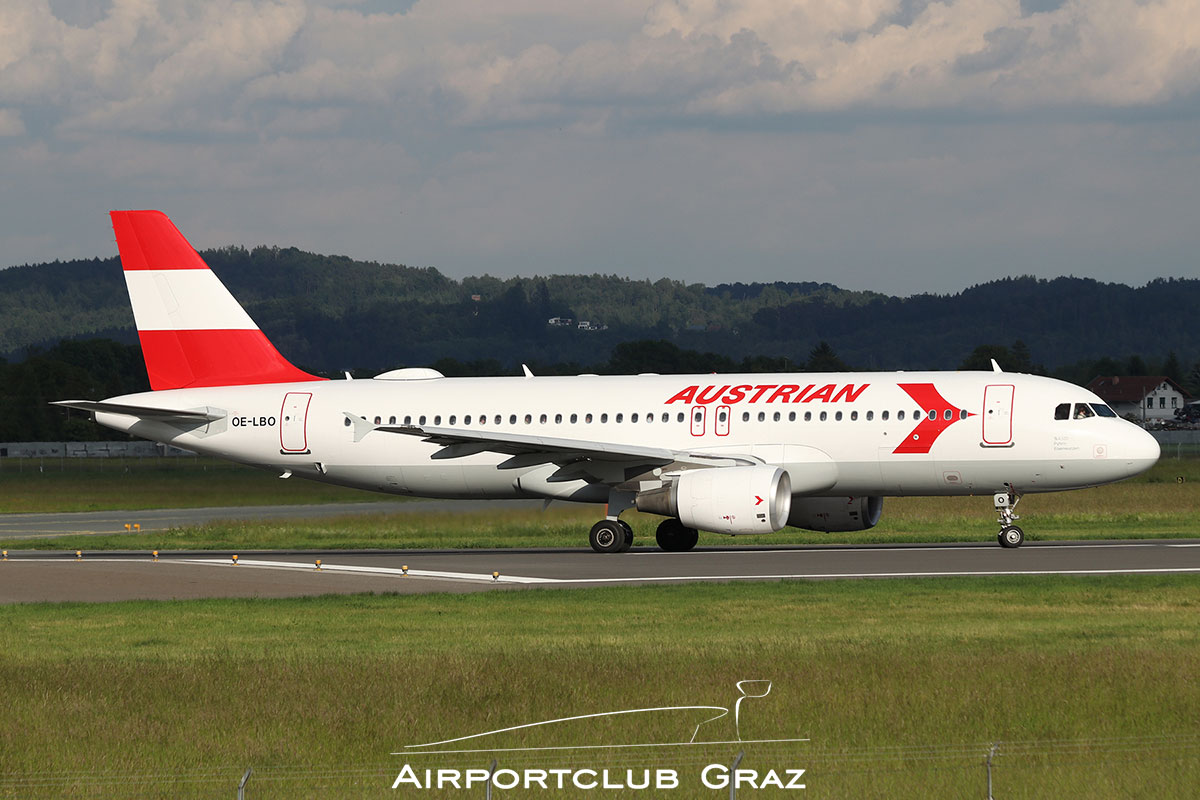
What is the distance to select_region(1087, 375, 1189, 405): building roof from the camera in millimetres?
187625

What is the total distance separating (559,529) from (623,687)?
26902 mm

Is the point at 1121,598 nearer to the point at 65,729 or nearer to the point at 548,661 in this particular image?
the point at 548,661

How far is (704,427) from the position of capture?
33562 mm

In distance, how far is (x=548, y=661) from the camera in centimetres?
1647

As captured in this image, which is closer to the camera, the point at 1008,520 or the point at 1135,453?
the point at 1135,453

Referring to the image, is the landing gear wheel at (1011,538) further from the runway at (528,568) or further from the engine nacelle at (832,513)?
the engine nacelle at (832,513)

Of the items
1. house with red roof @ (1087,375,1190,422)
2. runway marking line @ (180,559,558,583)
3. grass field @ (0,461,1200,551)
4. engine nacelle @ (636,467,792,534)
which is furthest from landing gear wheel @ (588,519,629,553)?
house with red roof @ (1087,375,1190,422)

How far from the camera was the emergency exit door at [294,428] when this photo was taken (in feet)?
120

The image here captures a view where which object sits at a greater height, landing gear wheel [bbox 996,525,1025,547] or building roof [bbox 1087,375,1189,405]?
building roof [bbox 1087,375,1189,405]

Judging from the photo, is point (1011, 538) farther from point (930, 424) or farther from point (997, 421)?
point (930, 424)

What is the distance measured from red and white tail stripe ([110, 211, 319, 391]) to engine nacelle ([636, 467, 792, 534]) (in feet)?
40.1

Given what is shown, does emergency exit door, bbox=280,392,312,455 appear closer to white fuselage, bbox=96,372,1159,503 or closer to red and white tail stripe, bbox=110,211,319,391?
white fuselage, bbox=96,372,1159,503

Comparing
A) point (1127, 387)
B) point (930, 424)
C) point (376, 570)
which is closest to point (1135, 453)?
point (930, 424)

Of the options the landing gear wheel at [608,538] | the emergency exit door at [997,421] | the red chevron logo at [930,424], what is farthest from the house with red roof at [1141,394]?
the landing gear wheel at [608,538]
